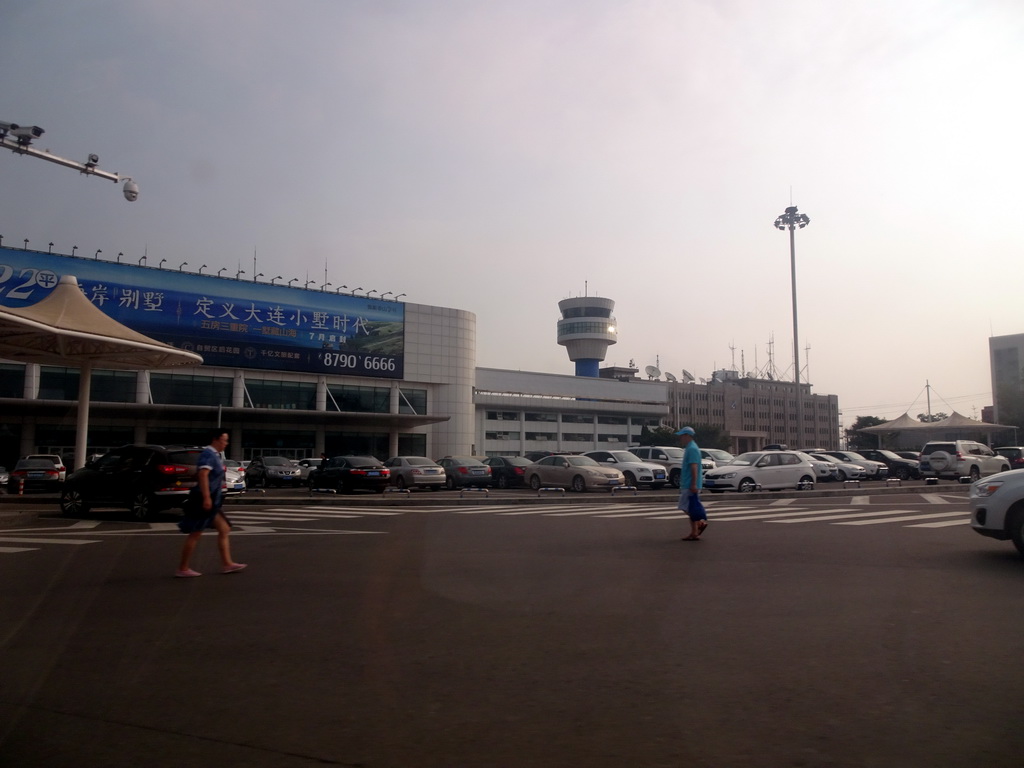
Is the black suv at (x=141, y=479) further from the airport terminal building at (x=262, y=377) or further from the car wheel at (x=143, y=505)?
the airport terminal building at (x=262, y=377)

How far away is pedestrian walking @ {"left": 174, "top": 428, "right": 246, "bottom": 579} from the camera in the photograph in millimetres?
9281

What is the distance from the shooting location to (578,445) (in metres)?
82.2

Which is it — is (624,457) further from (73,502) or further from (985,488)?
(985,488)

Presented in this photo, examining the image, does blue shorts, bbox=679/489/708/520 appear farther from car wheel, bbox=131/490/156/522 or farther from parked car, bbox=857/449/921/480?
parked car, bbox=857/449/921/480

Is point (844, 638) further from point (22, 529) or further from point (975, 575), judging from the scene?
point (22, 529)

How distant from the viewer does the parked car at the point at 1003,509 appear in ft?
32.8

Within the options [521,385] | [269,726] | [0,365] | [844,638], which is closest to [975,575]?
[844,638]

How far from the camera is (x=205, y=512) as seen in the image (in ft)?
30.5

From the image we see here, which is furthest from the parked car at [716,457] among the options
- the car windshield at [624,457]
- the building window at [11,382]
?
the building window at [11,382]

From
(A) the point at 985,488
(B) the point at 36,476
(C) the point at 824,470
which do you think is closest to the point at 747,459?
(C) the point at 824,470

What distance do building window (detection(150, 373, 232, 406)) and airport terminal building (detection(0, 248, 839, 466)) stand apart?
0.25 ft

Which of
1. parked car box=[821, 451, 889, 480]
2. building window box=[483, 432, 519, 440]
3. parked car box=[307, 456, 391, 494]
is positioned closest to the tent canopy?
parked car box=[307, 456, 391, 494]

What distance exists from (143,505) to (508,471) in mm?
17058

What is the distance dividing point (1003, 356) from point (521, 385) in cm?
4350
